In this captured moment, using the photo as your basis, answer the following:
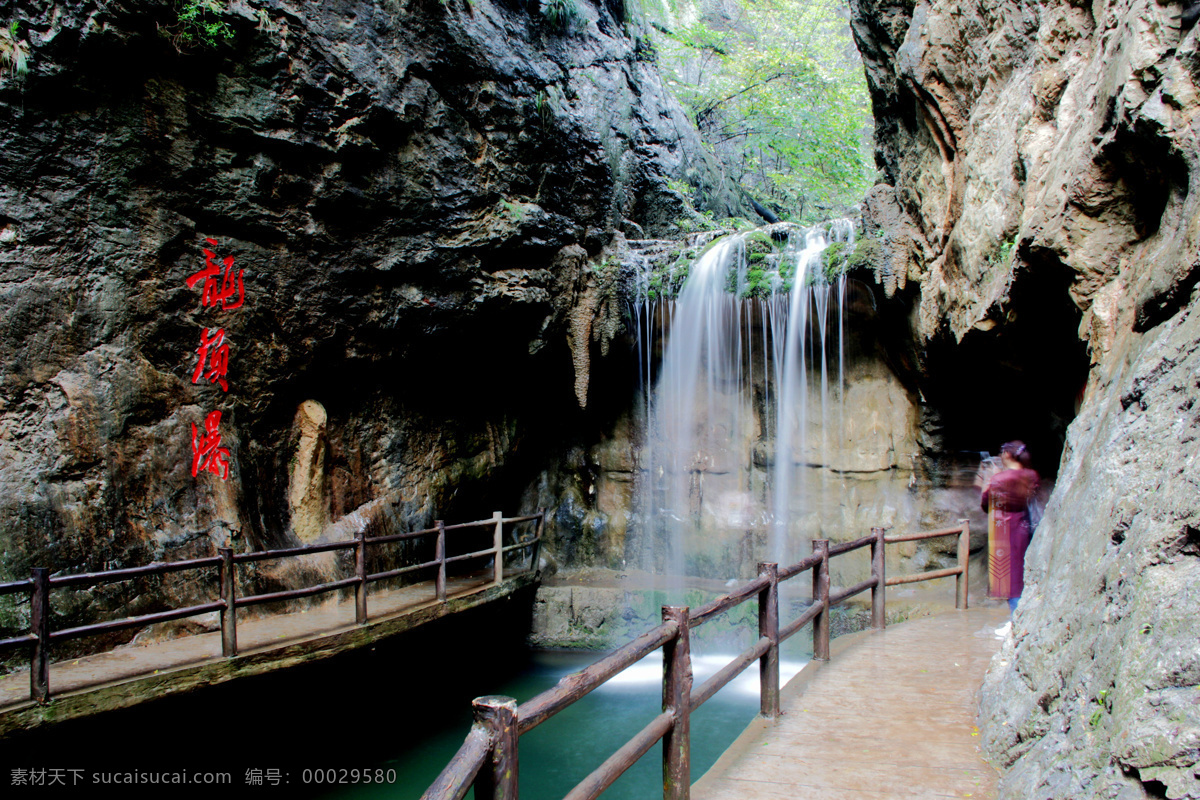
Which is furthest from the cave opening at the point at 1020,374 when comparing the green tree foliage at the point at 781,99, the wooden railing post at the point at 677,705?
the green tree foliage at the point at 781,99

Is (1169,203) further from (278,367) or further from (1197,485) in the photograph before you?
(278,367)

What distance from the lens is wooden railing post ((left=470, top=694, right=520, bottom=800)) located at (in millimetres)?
1799

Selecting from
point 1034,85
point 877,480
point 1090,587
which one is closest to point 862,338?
point 877,480

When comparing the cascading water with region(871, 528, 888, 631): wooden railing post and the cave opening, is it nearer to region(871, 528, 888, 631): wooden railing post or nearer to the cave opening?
the cave opening

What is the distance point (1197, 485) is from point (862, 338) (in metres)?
7.61

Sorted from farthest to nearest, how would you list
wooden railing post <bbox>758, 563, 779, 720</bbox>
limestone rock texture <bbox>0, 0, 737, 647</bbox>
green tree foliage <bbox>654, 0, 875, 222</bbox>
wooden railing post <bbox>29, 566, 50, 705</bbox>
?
green tree foliage <bbox>654, 0, 875, 222</bbox> → limestone rock texture <bbox>0, 0, 737, 647</bbox> → wooden railing post <bbox>29, 566, 50, 705</bbox> → wooden railing post <bbox>758, 563, 779, 720</bbox>

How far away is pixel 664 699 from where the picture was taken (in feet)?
9.59

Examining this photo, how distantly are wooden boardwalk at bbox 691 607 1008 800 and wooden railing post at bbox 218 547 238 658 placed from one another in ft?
12.6

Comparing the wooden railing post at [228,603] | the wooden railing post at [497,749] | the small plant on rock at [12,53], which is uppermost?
the small plant on rock at [12,53]

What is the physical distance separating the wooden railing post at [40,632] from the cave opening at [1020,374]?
675cm

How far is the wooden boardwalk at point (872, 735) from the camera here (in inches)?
118

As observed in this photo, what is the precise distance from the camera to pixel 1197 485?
2188 millimetres

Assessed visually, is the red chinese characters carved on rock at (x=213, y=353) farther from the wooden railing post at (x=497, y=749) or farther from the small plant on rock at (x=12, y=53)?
the wooden railing post at (x=497, y=749)

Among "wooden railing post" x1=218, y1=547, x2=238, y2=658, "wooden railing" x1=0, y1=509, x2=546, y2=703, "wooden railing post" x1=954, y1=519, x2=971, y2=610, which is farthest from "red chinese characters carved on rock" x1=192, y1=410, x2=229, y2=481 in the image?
"wooden railing post" x1=954, y1=519, x2=971, y2=610
